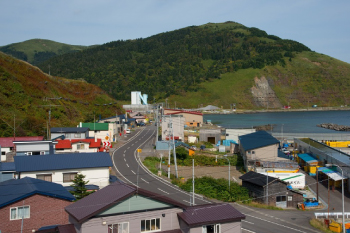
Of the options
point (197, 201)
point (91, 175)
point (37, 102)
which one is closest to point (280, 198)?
point (197, 201)

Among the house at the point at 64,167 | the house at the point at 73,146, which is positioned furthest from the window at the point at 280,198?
the house at the point at 73,146

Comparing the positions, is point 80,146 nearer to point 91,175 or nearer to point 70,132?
point 70,132

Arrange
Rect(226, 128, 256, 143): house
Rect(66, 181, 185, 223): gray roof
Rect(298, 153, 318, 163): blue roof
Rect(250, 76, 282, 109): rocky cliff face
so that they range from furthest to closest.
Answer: Rect(250, 76, 282, 109): rocky cliff face → Rect(226, 128, 256, 143): house → Rect(298, 153, 318, 163): blue roof → Rect(66, 181, 185, 223): gray roof

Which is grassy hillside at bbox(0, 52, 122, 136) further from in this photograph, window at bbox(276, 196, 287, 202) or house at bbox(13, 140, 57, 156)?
window at bbox(276, 196, 287, 202)

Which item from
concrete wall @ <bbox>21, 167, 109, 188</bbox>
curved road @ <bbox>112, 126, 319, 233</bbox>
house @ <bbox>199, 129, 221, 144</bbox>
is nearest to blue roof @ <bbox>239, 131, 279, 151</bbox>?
house @ <bbox>199, 129, 221, 144</bbox>

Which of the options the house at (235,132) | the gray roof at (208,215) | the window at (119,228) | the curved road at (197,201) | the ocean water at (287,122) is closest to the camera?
the window at (119,228)

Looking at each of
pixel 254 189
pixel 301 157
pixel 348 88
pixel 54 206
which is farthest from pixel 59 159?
pixel 348 88

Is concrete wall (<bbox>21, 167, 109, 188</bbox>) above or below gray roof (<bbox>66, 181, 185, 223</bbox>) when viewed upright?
below

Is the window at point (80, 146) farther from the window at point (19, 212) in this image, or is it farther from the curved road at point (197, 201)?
the window at point (19, 212)
